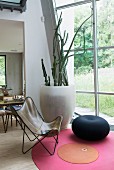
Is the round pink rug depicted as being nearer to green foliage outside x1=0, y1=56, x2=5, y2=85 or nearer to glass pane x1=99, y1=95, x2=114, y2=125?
glass pane x1=99, y1=95, x2=114, y2=125

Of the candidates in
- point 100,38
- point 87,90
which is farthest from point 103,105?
point 100,38

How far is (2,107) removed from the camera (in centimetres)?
481

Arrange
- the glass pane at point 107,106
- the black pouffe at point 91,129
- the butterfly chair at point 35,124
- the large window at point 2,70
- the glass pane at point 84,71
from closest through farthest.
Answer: the butterfly chair at point 35,124 < the black pouffe at point 91,129 < the glass pane at point 107,106 < the glass pane at point 84,71 < the large window at point 2,70

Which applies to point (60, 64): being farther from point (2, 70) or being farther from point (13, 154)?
point (2, 70)

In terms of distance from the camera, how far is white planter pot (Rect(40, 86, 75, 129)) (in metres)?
4.24

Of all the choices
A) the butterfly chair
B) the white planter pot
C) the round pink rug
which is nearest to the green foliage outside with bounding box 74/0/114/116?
the white planter pot

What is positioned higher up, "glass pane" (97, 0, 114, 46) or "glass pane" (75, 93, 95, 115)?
"glass pane" (97, 0, 114, 46)

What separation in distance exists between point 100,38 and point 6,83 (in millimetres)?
5503

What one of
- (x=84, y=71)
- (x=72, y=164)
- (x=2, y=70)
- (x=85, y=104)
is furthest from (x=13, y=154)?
(x=2, y=70)

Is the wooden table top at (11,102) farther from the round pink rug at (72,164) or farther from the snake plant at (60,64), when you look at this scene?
the round pink rug at (72,164)

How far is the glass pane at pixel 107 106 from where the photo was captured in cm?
450

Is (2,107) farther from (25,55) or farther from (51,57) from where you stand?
(51,57)

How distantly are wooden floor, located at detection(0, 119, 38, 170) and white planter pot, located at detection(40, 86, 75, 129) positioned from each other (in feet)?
2.71

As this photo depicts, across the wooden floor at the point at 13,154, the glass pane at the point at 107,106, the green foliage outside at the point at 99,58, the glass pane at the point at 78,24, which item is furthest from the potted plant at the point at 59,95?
the wooden floor at the point at 13,154
